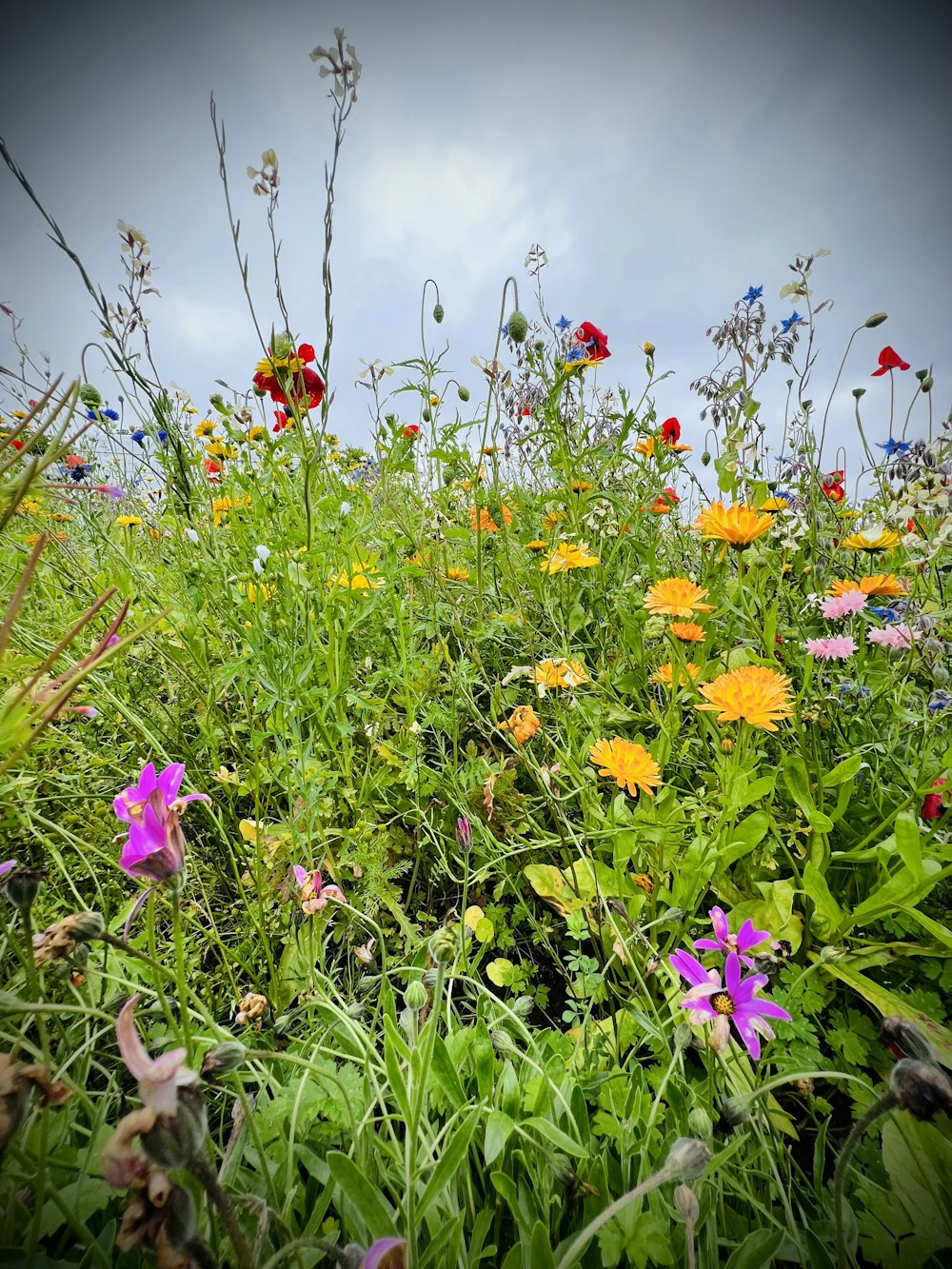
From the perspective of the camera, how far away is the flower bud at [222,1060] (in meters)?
0.46

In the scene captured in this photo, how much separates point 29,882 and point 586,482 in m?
1.87

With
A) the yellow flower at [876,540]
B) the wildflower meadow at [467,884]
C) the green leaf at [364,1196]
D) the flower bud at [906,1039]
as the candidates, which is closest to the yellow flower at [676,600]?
the wildflower meadow at [467,884]

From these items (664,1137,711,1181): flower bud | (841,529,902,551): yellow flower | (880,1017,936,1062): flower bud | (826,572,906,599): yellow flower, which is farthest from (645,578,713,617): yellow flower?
(664,1137,711,1181): flower bud

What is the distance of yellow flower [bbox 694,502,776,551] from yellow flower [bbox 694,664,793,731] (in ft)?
1.08

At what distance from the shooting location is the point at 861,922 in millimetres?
916

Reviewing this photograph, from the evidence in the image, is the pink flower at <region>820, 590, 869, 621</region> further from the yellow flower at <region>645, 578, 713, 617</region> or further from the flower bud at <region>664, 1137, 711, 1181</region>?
the flower bud at <region>664, 1137, 711, 1181</region>

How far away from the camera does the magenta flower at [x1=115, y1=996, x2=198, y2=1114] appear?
0.33m

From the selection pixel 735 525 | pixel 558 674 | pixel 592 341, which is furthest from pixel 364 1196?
pixel 592 341

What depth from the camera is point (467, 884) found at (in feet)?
3.31

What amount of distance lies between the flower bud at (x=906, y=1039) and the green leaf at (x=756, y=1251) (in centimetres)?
20

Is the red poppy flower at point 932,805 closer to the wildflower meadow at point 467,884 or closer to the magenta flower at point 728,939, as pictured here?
the wildflower meadow at point 467,884

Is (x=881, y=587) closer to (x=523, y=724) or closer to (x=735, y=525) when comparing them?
(x=735, y=525)

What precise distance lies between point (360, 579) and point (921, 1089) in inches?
50.1

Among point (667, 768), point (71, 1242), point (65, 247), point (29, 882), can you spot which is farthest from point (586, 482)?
point (71, 1242)
